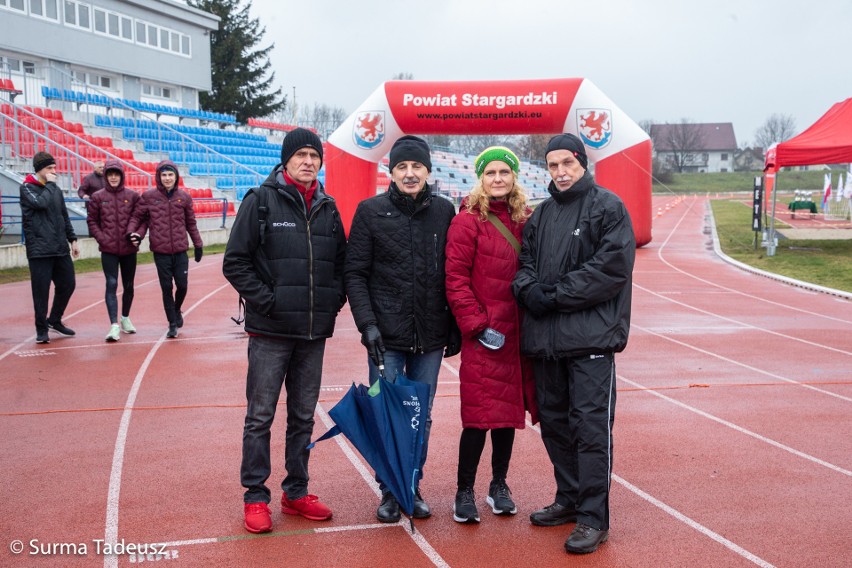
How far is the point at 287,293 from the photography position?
4301mm

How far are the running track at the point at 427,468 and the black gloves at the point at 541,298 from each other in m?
1.12

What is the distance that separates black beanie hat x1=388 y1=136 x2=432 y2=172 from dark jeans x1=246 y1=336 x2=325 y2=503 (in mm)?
1002

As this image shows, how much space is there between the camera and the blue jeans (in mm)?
4469

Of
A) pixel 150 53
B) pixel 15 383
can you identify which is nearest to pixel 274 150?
pixel 150 53

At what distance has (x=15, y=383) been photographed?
7637mm

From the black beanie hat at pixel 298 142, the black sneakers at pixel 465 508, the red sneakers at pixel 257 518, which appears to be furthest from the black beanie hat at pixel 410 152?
the red sneakers at pixel 257 518

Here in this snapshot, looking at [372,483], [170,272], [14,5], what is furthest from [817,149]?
[14,5]

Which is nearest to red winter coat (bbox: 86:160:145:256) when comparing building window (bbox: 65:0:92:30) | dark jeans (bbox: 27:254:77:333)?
dark jeans (bbox: 27:254:77:333)

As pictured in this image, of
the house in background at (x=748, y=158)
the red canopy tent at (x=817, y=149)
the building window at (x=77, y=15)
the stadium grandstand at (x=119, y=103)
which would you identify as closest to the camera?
the red canopy tent at (x=817, y=149)

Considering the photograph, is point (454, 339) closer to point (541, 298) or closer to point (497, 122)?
point (541, 298)

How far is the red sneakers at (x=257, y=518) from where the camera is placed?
168 inches

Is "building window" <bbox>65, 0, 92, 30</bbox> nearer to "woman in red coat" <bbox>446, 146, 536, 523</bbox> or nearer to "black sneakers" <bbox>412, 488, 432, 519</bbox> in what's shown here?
"woman in red coat" <bbox>446, 146, 536, 523</bbox>

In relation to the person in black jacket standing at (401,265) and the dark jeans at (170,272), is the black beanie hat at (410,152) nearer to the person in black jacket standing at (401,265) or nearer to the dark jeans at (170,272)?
the person in black jacket standing at (401,265)

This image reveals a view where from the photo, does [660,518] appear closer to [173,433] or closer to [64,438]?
[173,433]
